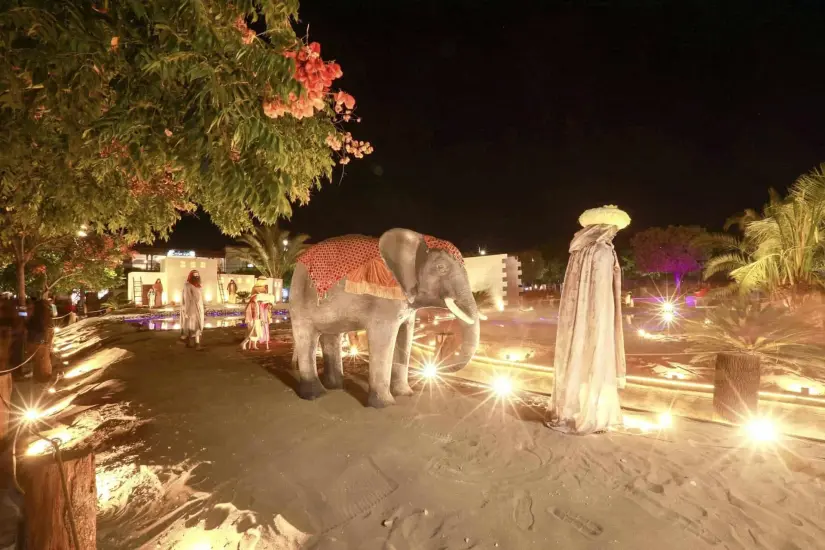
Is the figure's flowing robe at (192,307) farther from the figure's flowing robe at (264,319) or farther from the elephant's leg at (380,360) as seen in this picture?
the elephant's leg at (380,360)

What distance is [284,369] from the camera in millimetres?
8625

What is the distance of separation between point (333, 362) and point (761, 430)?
602 centimetres

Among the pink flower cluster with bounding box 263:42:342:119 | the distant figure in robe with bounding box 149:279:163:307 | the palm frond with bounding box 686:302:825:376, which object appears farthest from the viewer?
the distant figure in robe with bounding box 149:279:163:307

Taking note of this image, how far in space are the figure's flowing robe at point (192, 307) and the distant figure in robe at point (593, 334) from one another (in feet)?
28.4

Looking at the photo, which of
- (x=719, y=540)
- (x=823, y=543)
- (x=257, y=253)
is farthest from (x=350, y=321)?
(x=257, y=253)

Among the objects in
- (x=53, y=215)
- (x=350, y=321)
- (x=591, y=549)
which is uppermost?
(x=53, y=215)

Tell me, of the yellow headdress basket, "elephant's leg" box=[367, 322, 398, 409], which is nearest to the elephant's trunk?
"elephant's leg" box=[367, 322, 398, 409]

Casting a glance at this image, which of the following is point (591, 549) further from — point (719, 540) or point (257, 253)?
point (257, 253)

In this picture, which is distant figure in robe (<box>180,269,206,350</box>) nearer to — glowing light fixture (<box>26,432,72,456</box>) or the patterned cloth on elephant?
glowing light fixture (<box>26,432,72,456</box>)

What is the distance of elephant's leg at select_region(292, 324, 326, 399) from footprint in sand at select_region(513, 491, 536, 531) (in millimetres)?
3633

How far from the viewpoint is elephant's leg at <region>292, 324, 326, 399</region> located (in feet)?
21.4

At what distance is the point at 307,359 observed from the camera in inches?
259

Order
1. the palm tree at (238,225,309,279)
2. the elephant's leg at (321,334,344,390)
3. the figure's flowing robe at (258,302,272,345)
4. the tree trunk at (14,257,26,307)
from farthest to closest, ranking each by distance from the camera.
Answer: the palm tree at (238,225,309,279)
the figure's flowing robe at (258,302,272,345)
the tree trunk at (14,257,26,307)
the elephant's leg at (321,334,344,390)

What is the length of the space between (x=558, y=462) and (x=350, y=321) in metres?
3.35
